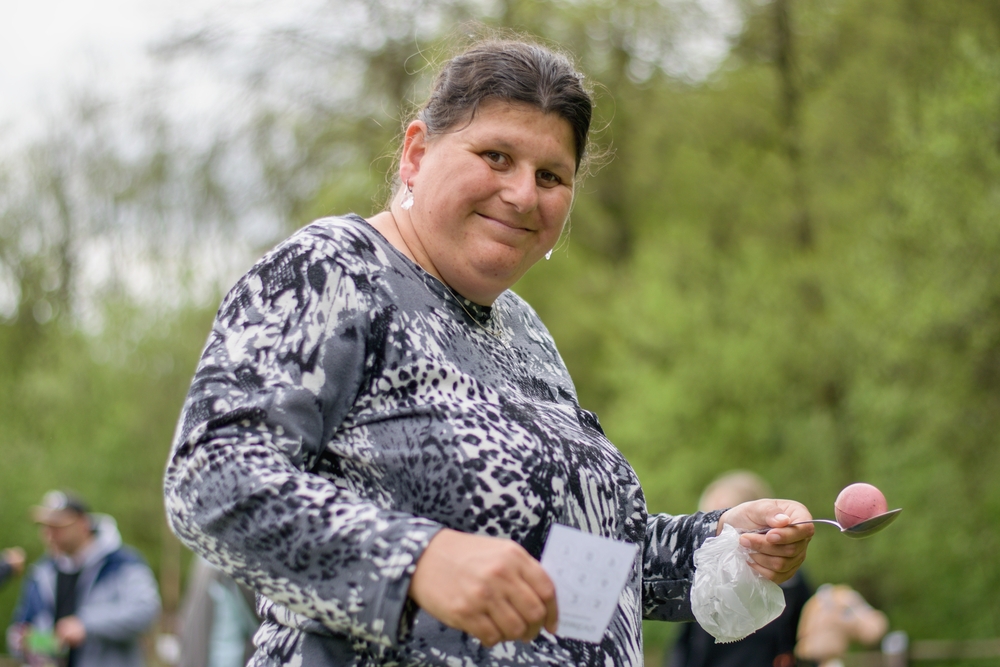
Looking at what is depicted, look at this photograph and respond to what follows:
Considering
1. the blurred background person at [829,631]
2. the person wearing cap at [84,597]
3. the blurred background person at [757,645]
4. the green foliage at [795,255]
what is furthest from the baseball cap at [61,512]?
the green foliage at [795,255]

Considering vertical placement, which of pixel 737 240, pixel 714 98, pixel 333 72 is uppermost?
pixel 714 98

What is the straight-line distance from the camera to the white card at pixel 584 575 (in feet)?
4.09

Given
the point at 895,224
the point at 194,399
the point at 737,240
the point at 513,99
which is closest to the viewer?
the point at 194,399

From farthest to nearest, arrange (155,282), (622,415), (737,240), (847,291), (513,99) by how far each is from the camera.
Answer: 1. (155,282)
2. (737,240)
3. (622,415)
4. (847,291)
5. (513,99)

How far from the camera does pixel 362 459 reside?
138cm

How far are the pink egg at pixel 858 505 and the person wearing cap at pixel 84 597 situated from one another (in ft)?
16.9

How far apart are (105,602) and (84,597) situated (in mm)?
176

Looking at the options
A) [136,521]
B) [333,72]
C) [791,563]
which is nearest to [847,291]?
[333,72]

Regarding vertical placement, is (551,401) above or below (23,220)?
below

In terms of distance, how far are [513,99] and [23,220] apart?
2137 cm

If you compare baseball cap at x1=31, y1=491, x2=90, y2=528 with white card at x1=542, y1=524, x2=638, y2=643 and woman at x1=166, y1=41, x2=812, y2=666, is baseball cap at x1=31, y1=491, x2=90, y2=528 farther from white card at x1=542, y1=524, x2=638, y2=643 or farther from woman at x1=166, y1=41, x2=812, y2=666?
white card at x1=542, y1=524, x2=638, y2=643

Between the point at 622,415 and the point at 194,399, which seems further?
the point at 622,415

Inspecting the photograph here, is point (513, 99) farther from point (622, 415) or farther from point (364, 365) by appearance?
point (622, 415)

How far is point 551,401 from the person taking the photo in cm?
170
